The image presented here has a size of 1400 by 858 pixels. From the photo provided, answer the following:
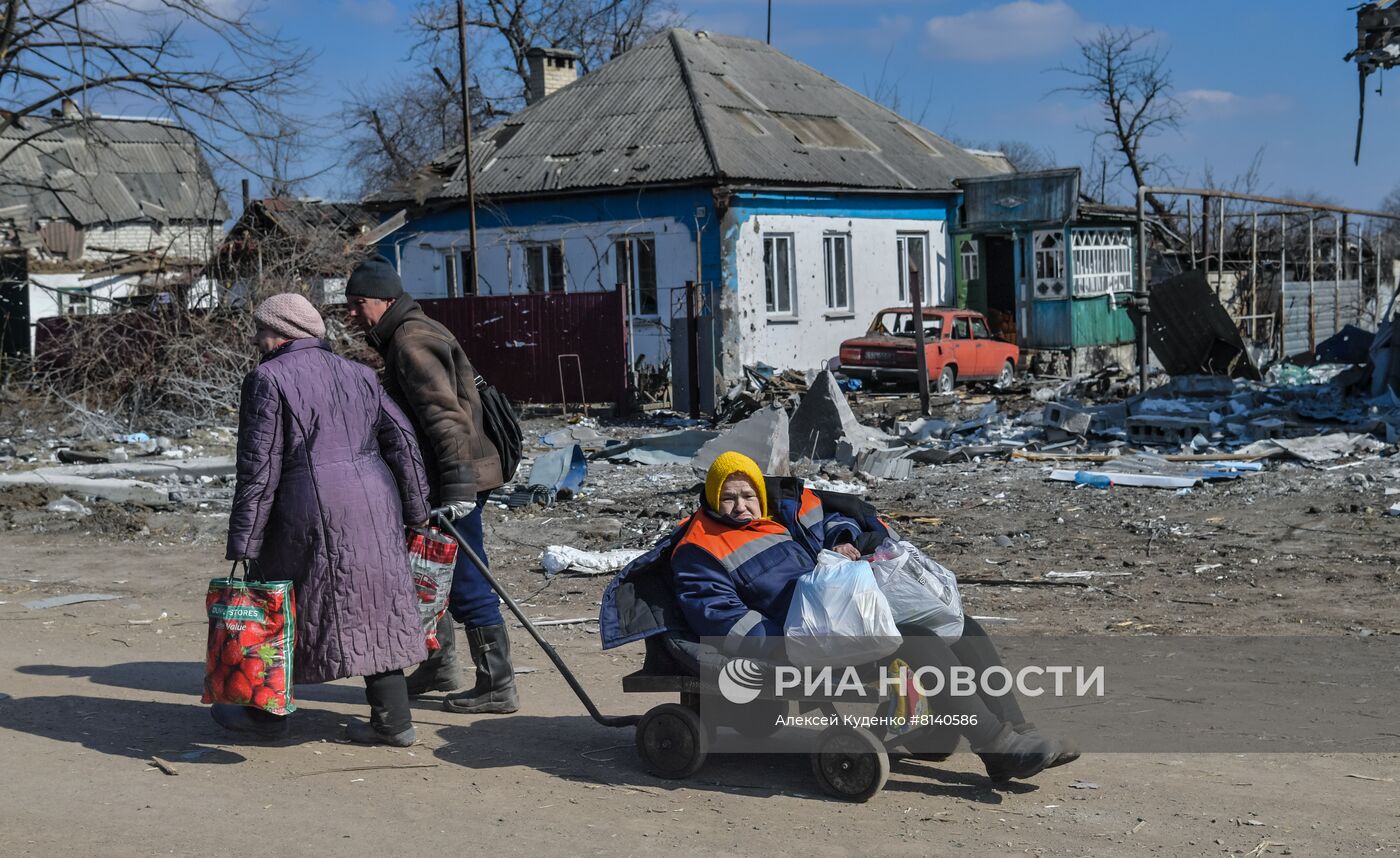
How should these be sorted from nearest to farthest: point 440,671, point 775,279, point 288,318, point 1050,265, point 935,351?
point 288,318 < point 440,671 < point 935,351 < point 775,279 < point 1050,265

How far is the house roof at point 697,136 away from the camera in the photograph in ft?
82.3

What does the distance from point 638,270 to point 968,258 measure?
7.77 m

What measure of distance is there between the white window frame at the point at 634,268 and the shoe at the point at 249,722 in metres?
20.0

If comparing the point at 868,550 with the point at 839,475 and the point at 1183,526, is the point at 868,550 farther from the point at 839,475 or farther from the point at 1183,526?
the point at 839,475

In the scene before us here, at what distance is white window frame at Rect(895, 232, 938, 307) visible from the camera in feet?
91.6

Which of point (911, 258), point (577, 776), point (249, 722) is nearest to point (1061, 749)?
point (577, 776)

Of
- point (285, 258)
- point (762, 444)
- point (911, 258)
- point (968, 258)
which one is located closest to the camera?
point (762, 444)

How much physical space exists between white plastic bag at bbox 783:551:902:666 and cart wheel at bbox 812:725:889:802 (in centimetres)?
23

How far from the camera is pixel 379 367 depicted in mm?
19656

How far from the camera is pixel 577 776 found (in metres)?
4.76

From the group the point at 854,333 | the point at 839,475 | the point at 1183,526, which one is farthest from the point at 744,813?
the point at 854,333

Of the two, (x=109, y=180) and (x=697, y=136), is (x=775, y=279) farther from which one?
(x=109, y=180)

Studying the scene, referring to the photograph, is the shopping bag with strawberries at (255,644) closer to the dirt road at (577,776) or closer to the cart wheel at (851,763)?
the dirt road at (577,776)

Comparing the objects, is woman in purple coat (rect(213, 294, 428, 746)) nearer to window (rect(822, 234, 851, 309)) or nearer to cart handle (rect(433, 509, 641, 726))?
cart handle (rect(433, 509, 641, 726))
